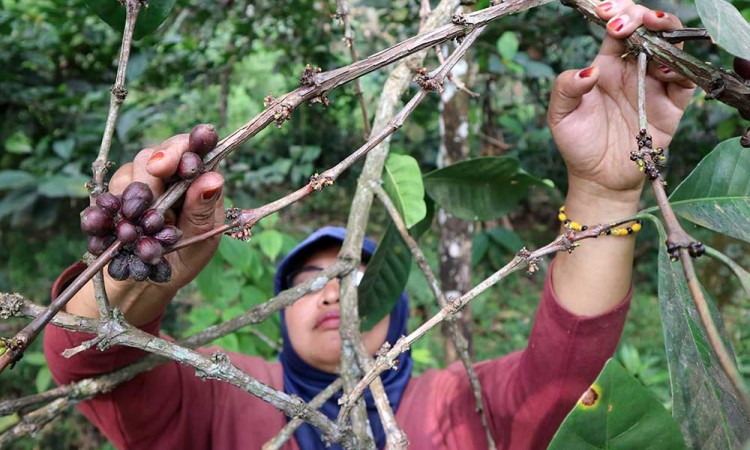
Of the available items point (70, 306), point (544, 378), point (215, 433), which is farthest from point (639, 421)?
point (215, 433)

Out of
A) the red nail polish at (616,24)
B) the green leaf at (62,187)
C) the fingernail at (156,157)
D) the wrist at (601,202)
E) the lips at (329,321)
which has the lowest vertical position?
the lips at (329,321)

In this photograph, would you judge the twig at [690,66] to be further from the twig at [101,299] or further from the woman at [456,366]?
the twig at [101,299]

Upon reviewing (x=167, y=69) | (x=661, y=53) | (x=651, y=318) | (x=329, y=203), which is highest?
(x=661, y=53)

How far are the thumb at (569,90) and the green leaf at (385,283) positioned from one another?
1.23 feet

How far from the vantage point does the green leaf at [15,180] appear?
185 cm

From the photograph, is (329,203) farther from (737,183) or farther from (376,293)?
(737,183)

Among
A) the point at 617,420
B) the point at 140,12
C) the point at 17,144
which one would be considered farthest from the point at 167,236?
the point at 17,144

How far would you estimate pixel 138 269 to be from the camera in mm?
613

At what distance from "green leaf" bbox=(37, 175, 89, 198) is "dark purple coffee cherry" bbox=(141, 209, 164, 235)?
1.34m

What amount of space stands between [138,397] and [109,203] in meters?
0.59

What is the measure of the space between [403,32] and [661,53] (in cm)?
235

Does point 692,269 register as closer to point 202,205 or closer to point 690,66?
point 690,66

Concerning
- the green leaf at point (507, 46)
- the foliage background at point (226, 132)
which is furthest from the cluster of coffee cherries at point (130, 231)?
the green leaf at point (507, 46)

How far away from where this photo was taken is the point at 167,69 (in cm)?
280
